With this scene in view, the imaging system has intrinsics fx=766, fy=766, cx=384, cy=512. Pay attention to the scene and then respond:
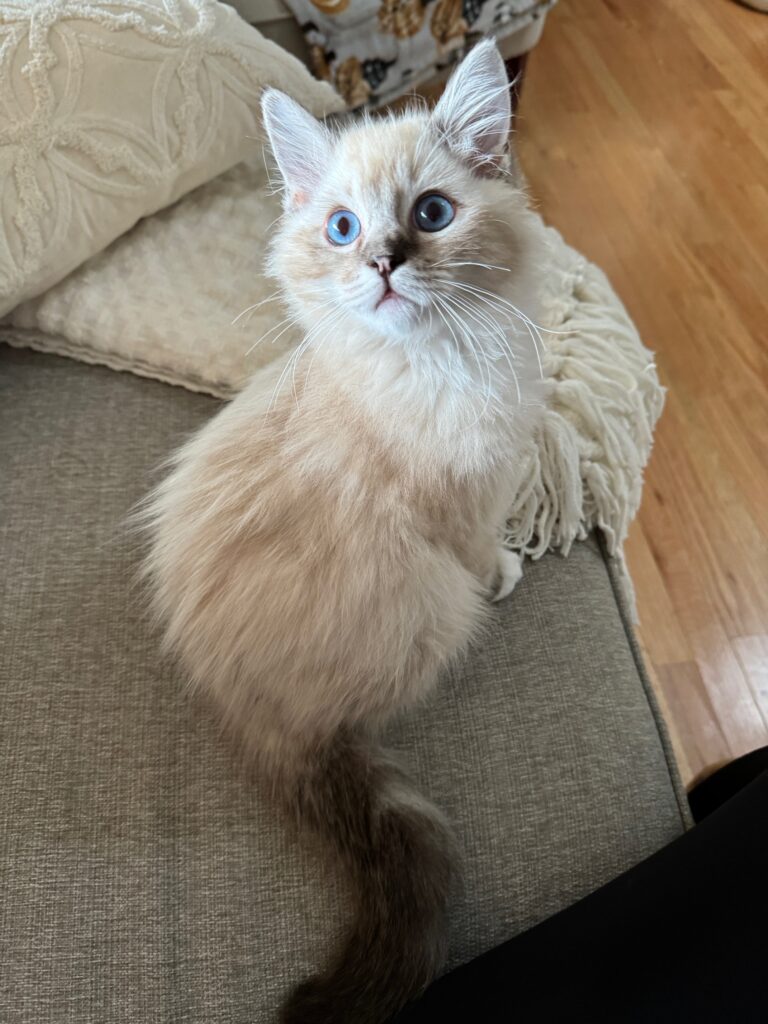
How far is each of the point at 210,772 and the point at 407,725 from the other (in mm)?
225

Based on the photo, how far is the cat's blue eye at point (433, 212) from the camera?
0.77m

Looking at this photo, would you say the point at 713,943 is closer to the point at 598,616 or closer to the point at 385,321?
the point at 598,616

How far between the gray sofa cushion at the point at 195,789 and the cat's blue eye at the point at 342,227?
0.44 meters

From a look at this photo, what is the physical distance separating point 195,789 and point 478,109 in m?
0.78

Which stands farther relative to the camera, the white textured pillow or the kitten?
the white textured pillow

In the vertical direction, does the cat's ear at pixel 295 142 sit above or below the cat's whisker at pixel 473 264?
above

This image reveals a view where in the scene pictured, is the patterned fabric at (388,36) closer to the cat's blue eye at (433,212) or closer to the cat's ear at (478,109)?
the cat's ear at (478,109)

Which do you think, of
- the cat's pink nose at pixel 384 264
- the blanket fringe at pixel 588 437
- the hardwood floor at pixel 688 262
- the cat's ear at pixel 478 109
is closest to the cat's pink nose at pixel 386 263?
the cat's pink nose at pixel 384 264

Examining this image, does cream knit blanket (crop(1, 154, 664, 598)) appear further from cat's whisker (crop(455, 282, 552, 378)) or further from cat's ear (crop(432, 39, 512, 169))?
cat's ear (crop(432, 39, 512, 169))

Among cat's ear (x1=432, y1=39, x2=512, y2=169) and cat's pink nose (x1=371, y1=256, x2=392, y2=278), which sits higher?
cat's ear (x1=432, y1=39, x2=512, y2=169)

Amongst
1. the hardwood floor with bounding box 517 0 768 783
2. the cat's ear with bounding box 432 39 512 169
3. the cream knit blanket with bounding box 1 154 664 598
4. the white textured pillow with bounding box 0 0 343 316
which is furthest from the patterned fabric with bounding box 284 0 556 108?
the cat's ear with bounding box 432 39 512 169

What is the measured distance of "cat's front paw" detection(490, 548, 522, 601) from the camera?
98cm

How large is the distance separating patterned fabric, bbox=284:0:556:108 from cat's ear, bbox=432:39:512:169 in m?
0.75

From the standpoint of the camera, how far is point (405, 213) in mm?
764
